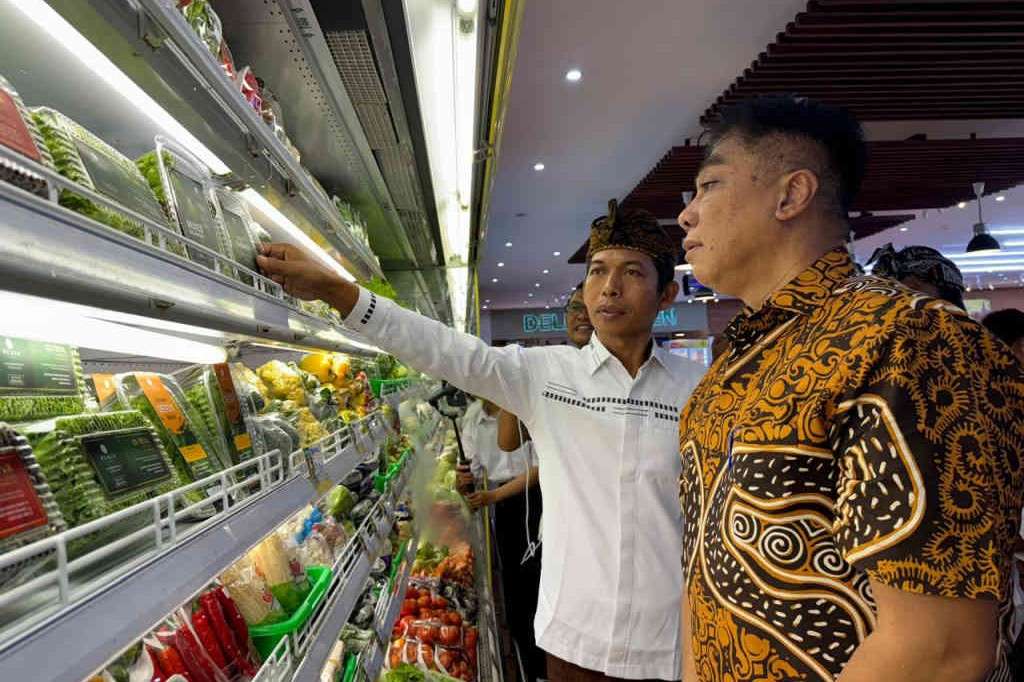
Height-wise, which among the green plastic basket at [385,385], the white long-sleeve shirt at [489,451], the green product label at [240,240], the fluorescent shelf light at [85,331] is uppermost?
the green product label at [240,240]

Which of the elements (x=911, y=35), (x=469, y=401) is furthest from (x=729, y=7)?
(x=469, y=401)

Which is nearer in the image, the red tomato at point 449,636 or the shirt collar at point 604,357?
the shirt collar at point 604,357

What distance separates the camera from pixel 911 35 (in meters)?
4.24

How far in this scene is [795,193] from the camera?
3.68 feet

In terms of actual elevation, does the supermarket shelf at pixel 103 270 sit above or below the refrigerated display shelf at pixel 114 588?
above

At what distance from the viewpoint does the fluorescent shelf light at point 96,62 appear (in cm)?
88

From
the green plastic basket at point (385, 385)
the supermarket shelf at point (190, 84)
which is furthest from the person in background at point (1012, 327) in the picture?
the supermarket shelf at point (190, 84)

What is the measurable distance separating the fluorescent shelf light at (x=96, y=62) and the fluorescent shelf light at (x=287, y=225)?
6.8 inches

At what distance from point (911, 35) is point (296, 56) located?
13.9 ft

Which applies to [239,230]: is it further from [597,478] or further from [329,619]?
[597,478]

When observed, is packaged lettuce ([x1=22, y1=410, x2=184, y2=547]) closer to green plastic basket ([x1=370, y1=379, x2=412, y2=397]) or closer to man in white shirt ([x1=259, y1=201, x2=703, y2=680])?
man in white shirt ([x1=259, y1=201, x2=703, y2=680])

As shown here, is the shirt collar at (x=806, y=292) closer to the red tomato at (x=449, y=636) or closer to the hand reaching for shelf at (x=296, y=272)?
the hand reaching for shelf at (x=296, y=272)

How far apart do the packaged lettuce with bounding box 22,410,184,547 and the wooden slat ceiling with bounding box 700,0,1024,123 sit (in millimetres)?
3824

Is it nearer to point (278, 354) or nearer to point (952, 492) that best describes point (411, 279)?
point (278, 354)
